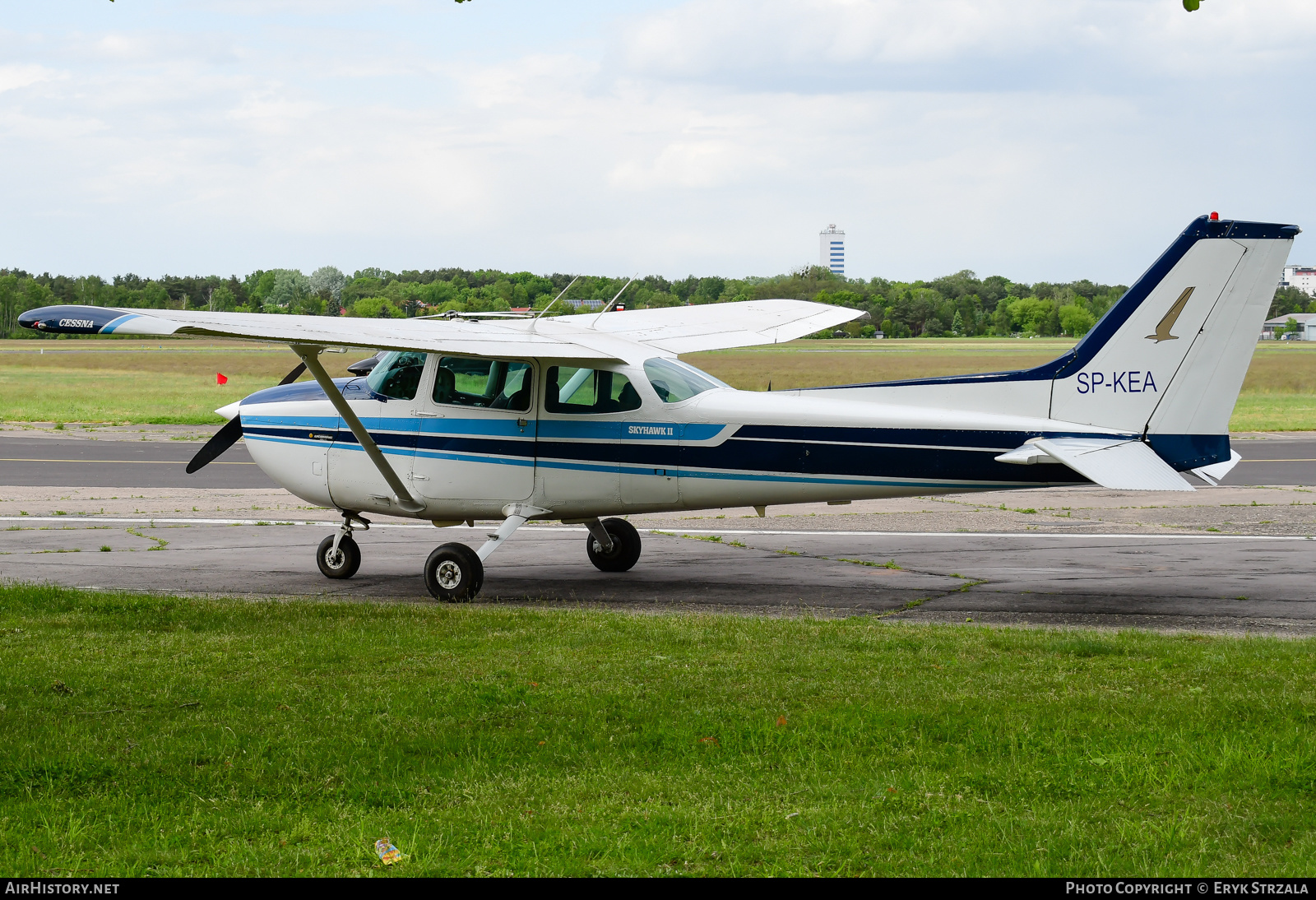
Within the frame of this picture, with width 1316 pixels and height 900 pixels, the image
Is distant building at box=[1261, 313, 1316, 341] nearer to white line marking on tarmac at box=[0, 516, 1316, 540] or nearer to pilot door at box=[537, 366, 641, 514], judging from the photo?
white line marking on tarmac at box=[0, 516, 1316, 540]

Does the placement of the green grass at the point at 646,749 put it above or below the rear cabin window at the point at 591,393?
below

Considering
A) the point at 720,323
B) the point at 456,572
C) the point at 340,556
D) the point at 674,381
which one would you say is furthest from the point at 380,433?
the point at 720,323

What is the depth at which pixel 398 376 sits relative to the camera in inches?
472

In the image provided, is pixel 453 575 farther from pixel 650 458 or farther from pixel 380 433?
pixel 650 458

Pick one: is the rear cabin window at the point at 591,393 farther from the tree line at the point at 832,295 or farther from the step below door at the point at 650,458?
the tree line at the point at 832,295

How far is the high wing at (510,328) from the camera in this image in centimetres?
888

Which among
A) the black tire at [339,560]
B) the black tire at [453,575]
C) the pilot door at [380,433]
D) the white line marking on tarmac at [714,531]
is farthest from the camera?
the white line marking on tarmac at [714,531]

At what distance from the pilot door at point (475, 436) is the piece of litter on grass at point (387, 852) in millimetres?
7060

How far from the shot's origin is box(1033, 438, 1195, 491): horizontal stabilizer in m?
9.74

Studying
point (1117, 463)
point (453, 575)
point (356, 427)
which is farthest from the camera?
point (453, 575)

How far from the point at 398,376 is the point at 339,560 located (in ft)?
6.45

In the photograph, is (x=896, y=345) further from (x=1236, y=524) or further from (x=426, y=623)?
(x=426, y=623)

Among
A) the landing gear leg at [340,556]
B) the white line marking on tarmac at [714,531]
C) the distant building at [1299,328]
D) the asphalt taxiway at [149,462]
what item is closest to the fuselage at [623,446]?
the landing gear leg at [340,556]

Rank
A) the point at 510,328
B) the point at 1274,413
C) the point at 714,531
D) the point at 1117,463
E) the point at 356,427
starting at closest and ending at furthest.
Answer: the point at 1117,463 → the point at 356,427 → the point at 510,328 → the point at 714,531 → the point at 1274,413
